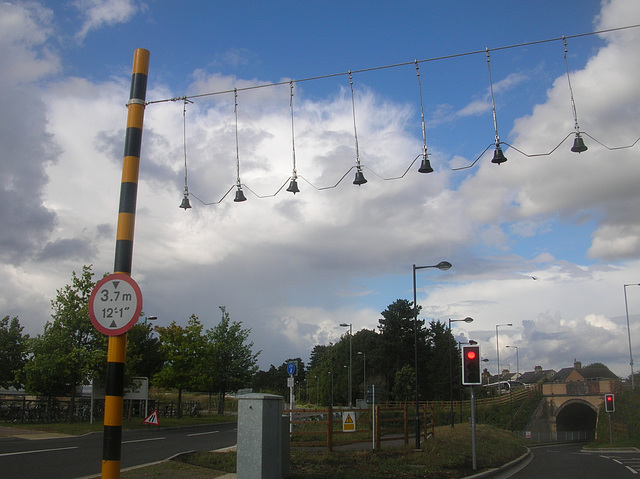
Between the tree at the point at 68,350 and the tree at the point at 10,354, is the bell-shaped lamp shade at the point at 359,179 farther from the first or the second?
the tree at the point at 10,354

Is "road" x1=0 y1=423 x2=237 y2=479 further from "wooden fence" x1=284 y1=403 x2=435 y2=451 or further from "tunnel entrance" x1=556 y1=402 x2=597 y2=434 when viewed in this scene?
"tunnel entrance" x1=556 y1=402 x2=597 y2=434

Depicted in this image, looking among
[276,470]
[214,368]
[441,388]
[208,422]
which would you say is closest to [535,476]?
[276,470]

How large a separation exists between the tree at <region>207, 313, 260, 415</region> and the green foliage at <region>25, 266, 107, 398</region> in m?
14.0

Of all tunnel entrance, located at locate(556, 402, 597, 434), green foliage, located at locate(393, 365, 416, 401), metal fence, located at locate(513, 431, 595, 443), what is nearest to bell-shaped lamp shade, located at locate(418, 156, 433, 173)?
metal fence, located at locate(513, 431, 595, 443)

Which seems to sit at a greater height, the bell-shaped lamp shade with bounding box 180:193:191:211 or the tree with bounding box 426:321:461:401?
the bell-shaped lamp shade with bounding box 180:193:191:211

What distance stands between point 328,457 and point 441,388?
70.0m

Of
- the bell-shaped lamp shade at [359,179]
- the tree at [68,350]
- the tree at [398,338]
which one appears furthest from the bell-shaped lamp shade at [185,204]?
the tree at [398,338]

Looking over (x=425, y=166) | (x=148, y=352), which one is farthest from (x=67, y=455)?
(x=148, y=352)

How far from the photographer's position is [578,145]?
978 centimetres

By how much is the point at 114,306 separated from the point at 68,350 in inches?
1061

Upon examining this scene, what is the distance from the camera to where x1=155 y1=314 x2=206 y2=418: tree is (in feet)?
123

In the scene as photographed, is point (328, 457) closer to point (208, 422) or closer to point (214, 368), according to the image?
point (208, 422)

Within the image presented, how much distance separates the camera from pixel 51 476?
11523 mm

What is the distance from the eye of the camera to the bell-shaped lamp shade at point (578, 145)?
9.71m
